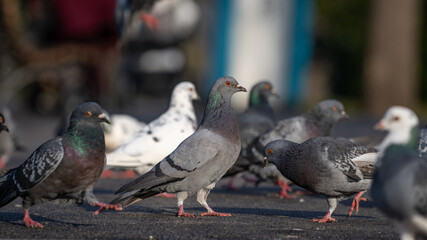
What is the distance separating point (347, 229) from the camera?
21.2 ft

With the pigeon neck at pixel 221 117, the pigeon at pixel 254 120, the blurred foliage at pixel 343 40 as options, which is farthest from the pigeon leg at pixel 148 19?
the blurred foliage at pixel 343 40

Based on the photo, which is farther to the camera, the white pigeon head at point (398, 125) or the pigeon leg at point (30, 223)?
the pigeon leg at point (30, 223)

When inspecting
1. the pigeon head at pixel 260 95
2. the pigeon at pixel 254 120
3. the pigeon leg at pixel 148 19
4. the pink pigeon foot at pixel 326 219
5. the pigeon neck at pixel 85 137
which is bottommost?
the pink pigeon foot at pixel 326 219

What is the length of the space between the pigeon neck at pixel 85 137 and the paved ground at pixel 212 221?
0.53 meters

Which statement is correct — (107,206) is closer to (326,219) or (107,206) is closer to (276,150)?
(276,150)

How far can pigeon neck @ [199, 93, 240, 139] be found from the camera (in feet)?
23.2

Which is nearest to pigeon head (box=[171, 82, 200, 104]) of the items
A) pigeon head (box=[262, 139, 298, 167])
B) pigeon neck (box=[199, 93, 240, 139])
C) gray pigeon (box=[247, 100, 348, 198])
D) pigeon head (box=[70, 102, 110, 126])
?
gray pigeon (box=[247, 100, 348, 198])

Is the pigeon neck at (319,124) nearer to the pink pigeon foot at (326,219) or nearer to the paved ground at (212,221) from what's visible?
the paved ground at (212,221)

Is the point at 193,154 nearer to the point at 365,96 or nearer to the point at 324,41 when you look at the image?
the point at 365,96

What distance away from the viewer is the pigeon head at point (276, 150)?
23.5 feet

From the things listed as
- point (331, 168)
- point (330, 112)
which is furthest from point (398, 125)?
point (330, 112)

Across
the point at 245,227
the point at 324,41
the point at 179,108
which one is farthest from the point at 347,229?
the point at 324,41

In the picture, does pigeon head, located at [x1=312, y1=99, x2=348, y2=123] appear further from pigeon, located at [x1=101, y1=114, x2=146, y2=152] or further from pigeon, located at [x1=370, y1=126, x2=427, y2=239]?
pigeon, located at [x1=370, y1=126, x2=427, y2=239]

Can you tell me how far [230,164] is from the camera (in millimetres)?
6973
